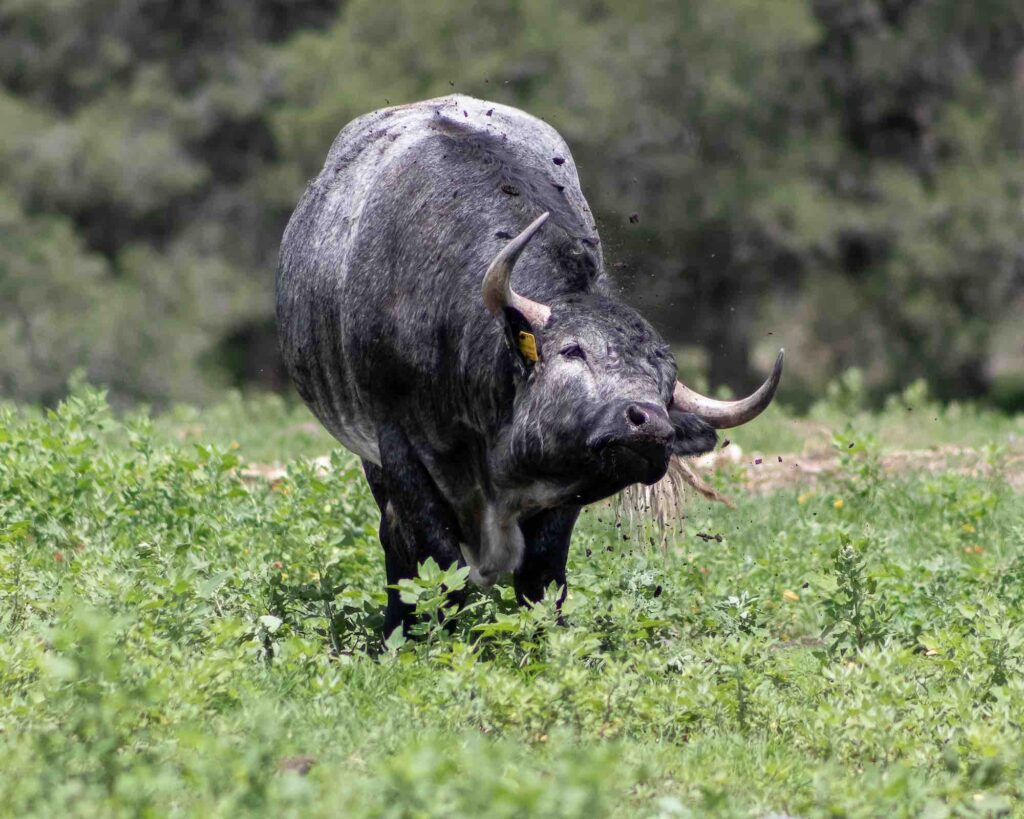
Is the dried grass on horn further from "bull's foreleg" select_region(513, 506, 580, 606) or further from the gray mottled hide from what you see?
the gray mottled hide

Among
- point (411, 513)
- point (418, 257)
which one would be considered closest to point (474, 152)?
point (418, 257)

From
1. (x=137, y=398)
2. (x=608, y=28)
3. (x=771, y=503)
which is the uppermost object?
(x=771, y=503)

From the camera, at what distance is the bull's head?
5543 mm

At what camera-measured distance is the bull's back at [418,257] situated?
635 cm

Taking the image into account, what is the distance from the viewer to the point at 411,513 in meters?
6.58

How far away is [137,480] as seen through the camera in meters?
8.28

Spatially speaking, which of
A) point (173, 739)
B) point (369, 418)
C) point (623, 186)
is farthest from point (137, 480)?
point (623, 186)

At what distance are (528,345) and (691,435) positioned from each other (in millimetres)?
771

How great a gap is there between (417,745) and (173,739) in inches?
27.2

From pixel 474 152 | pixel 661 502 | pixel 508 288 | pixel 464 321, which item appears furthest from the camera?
pixel 661 502

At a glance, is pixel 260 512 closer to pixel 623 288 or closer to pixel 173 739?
pixel 623 288

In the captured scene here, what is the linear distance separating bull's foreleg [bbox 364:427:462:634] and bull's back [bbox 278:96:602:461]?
14 centimetres

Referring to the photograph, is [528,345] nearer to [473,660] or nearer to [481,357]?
[481,357]

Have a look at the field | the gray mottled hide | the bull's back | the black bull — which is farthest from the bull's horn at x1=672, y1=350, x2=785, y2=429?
the field
